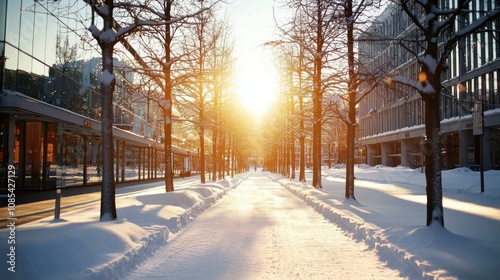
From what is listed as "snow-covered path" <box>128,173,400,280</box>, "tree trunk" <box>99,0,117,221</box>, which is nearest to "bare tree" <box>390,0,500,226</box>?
"snow-covered path" <box>128,173,400,280</box>

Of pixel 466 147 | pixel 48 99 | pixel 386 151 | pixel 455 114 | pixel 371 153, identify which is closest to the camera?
pixel 48 99

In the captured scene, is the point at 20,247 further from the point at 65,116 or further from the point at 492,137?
the point at 492,137

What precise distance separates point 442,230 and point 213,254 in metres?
4.21


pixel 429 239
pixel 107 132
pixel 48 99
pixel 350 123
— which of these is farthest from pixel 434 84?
pixel 48 99

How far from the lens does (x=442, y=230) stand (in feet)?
28.2

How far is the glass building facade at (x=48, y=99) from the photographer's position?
18.8m

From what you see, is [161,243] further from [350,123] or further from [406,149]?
[406,149]

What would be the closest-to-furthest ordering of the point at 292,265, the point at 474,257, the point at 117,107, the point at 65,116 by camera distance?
the point at 474,257 < the point at 292,265 < the point at 65,116 < the point at 117,107

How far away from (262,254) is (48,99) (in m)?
17.8

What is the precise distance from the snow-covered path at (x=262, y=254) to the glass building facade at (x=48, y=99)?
726 centimetres

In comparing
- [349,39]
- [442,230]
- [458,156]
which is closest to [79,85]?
[349,39]

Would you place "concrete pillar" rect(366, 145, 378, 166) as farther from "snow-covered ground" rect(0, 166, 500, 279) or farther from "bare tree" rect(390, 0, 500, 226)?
"bare tree" rect(390, 0, 500, 226)

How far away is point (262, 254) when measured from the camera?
848 centimetres

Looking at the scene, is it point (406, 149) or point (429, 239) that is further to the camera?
point (406, 149)
